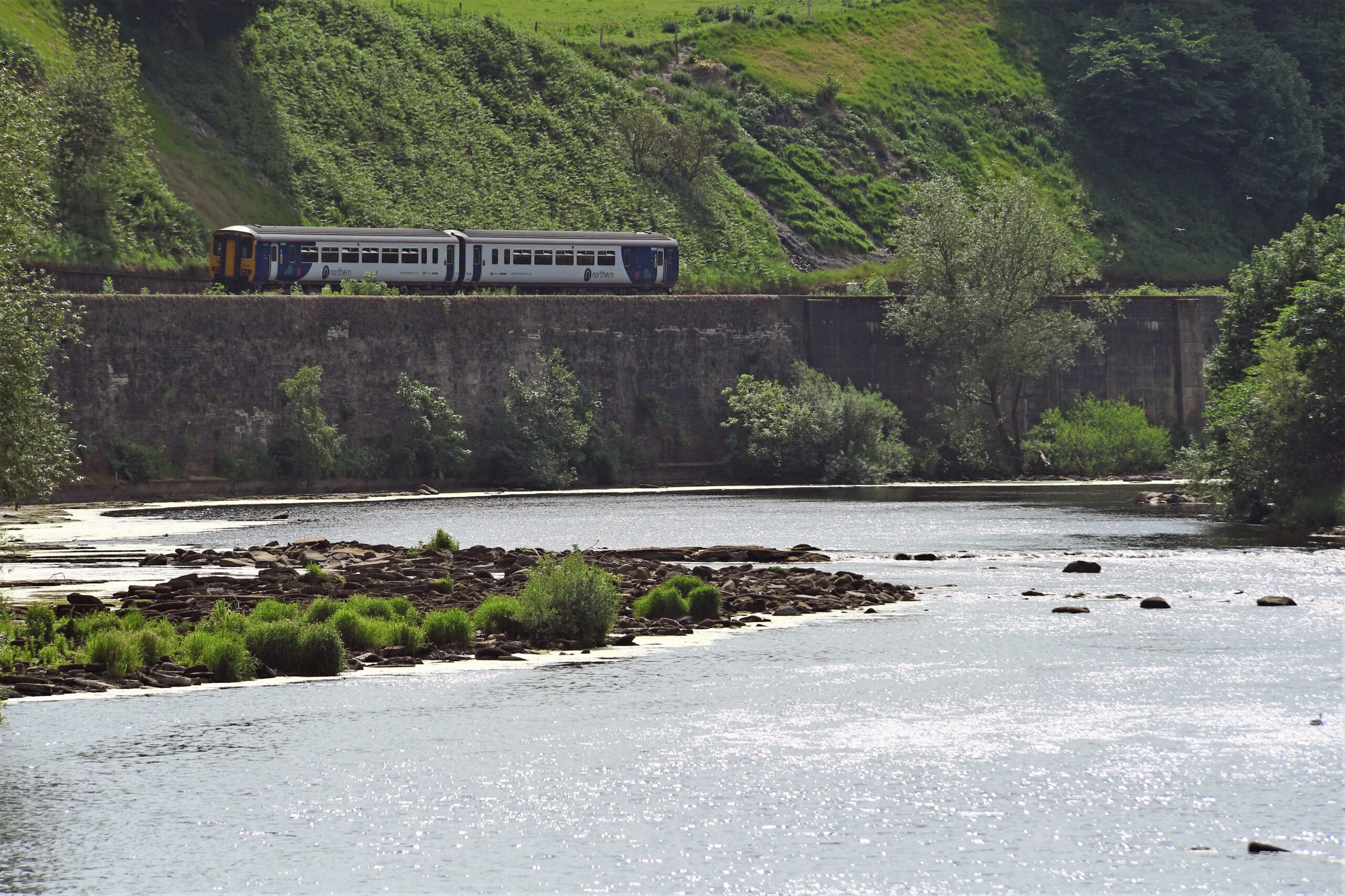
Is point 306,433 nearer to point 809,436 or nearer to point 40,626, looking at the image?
point 809,436

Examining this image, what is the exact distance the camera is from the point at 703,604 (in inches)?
1359

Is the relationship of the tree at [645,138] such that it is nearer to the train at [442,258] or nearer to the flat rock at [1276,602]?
the train at [442,258]

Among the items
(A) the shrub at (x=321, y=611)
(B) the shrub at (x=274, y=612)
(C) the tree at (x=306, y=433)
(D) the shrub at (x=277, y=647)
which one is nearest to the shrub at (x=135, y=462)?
(C) the tree at (x=306, y=433)

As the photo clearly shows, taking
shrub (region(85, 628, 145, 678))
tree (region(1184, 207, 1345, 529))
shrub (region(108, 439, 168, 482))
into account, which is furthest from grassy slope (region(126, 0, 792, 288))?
shrub (region(85, 628, 145, 678))

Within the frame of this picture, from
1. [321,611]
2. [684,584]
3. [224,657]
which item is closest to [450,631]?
[321,611]

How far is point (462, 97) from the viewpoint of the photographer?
90.4 meters

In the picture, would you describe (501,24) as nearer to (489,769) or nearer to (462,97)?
(462,97)

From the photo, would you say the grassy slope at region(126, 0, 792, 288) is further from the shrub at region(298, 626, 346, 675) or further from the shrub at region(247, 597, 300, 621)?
the shrub at region(298, 626, 346, 675)

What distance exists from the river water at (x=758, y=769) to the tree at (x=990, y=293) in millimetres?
40929

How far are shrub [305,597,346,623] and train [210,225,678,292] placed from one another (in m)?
40.1

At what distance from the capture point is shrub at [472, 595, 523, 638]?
3180 cm

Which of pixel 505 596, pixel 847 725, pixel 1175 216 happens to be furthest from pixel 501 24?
pixel 847 725

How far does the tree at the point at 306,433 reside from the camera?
66.2 m

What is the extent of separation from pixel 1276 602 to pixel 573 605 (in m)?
14.8
